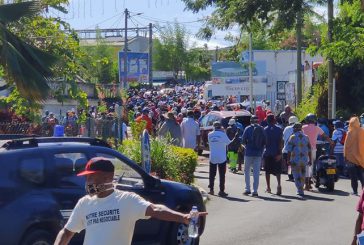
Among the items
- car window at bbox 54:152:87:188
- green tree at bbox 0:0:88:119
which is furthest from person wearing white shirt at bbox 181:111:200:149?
car window at bbox 54:152:87:188

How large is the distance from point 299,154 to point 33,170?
31.4 ft

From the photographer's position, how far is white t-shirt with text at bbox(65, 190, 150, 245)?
225 inches

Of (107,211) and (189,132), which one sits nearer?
(107,211)

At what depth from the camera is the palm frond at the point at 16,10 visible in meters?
16.3

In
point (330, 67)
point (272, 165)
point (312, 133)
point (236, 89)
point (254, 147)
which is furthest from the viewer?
point (236, 89)

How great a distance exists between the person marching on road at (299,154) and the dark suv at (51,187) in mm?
7582

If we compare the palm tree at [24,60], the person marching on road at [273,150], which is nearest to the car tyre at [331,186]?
the person marching on road at [273,150]

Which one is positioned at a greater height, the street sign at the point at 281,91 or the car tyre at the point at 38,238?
the street sign at the point at 281,91

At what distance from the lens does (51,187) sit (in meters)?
10.1

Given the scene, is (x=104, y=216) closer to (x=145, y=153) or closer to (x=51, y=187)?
(x=51, y=187)

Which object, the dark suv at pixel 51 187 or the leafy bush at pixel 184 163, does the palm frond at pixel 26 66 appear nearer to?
the leafy bush at pixel 184 163

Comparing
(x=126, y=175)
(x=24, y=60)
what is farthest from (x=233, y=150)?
(x=126, y=175)

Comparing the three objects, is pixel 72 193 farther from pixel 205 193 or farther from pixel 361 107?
pixel 361 107

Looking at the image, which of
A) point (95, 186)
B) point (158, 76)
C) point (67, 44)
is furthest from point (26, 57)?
point (158, 76)
